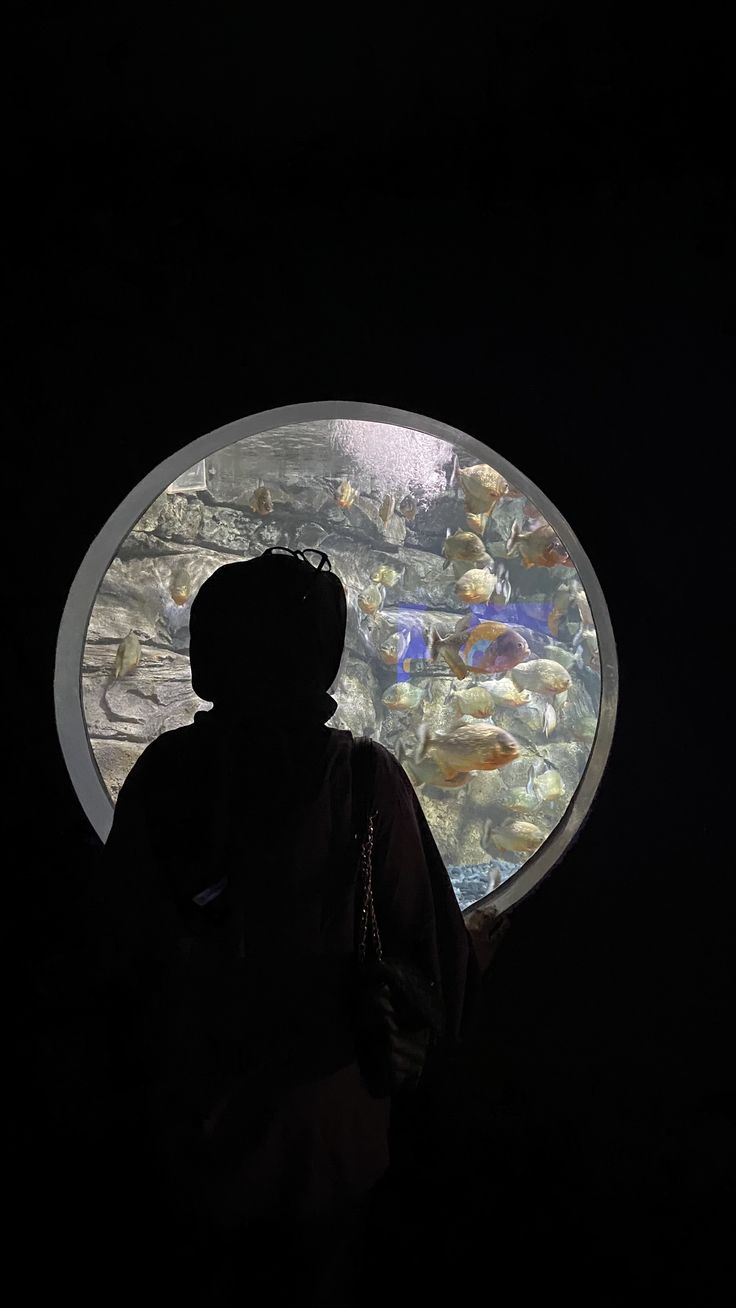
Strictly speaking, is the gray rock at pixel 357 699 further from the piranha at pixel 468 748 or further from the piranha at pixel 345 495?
the piranha at pixel 345 495

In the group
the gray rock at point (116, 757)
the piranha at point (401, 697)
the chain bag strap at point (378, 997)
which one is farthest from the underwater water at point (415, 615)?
the chain bag strap at point (378, 997)

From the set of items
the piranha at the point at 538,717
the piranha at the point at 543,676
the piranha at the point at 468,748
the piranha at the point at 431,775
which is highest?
the piranha at the point at 543,676

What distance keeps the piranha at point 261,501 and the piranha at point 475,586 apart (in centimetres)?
89

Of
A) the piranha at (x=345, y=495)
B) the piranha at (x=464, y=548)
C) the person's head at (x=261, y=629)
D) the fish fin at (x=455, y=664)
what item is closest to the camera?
the person's head at (x=261, y=629)

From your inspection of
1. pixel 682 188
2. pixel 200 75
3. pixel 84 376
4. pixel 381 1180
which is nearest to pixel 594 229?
pixel 682 188

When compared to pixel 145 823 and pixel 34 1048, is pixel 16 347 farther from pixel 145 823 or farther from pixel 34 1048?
pixel 34 1048

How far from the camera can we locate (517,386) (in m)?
1.31

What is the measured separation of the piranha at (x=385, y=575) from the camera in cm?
352

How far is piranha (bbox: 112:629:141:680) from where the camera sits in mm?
2695

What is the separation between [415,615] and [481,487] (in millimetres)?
695

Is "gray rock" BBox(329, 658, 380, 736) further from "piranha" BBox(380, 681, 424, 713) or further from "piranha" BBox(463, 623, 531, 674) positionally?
"piranha" BBox(463, 623, 531, 674)

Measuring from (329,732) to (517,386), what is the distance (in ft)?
1.97

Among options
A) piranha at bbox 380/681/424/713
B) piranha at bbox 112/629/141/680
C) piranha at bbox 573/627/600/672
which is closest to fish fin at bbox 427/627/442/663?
piranha at bbox 380/681/424/713

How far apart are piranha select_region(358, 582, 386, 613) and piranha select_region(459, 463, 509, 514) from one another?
0.51 metres
